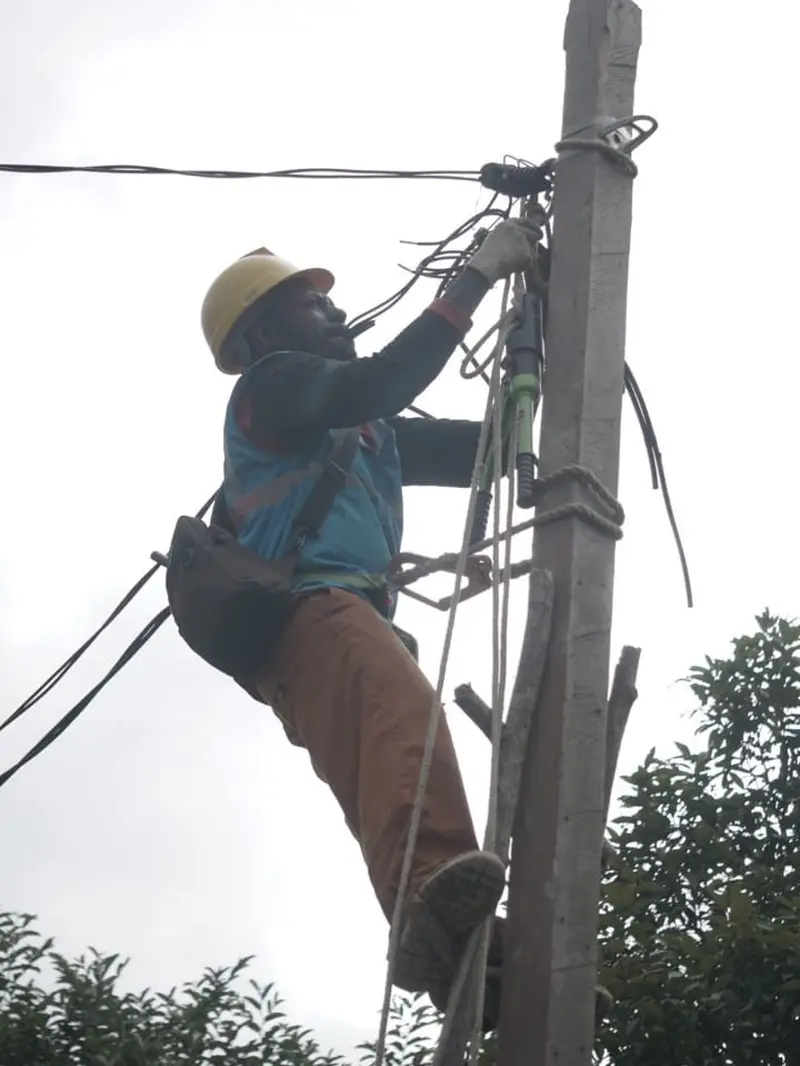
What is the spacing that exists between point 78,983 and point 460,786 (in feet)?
10.8

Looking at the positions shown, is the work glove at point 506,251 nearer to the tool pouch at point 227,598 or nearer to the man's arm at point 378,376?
the man's arm at point 378,376

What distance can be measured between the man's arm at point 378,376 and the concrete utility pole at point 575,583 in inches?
8.0

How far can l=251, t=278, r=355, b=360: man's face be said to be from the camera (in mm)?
4426

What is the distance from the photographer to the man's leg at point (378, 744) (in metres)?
3.23

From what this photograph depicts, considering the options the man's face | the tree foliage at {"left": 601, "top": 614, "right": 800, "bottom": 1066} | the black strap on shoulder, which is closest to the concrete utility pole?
the black strap on shoulder

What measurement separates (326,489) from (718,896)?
306 cm

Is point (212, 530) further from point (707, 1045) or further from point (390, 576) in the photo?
point (707, 1045)

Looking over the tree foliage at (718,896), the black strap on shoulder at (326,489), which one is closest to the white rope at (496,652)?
the black strap on shoulder at (326,489)

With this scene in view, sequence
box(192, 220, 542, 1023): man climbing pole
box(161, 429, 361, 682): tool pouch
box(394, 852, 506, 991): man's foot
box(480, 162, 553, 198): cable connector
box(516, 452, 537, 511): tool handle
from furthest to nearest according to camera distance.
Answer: box(480, 162, 553, 198): cable connector
box(161, 429, 361, 682): tool pouch
box(516, 452, 537, 511): tool handle
box(192, 220, 542, 1023): man climbing pole
box(394, 852, 506, 991): man's foot

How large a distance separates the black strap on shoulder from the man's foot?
97 cm

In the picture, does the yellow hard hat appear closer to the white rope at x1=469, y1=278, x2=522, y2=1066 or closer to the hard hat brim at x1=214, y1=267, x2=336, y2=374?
the hard hat brim at x1=214, y1=267, x2=336, y2=374

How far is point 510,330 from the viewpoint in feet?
13.0

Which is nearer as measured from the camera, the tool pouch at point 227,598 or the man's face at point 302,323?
the tool pouch at point 227,598

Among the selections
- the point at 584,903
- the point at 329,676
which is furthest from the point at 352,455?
the point at 584,903
